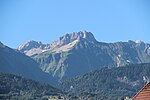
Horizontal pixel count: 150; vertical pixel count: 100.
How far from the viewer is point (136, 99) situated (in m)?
47.7

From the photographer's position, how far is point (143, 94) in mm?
47062

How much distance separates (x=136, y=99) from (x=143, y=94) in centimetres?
114

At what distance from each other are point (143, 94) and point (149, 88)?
1026 millimetres

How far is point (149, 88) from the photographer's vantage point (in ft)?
153

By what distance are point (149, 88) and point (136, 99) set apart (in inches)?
85.0
